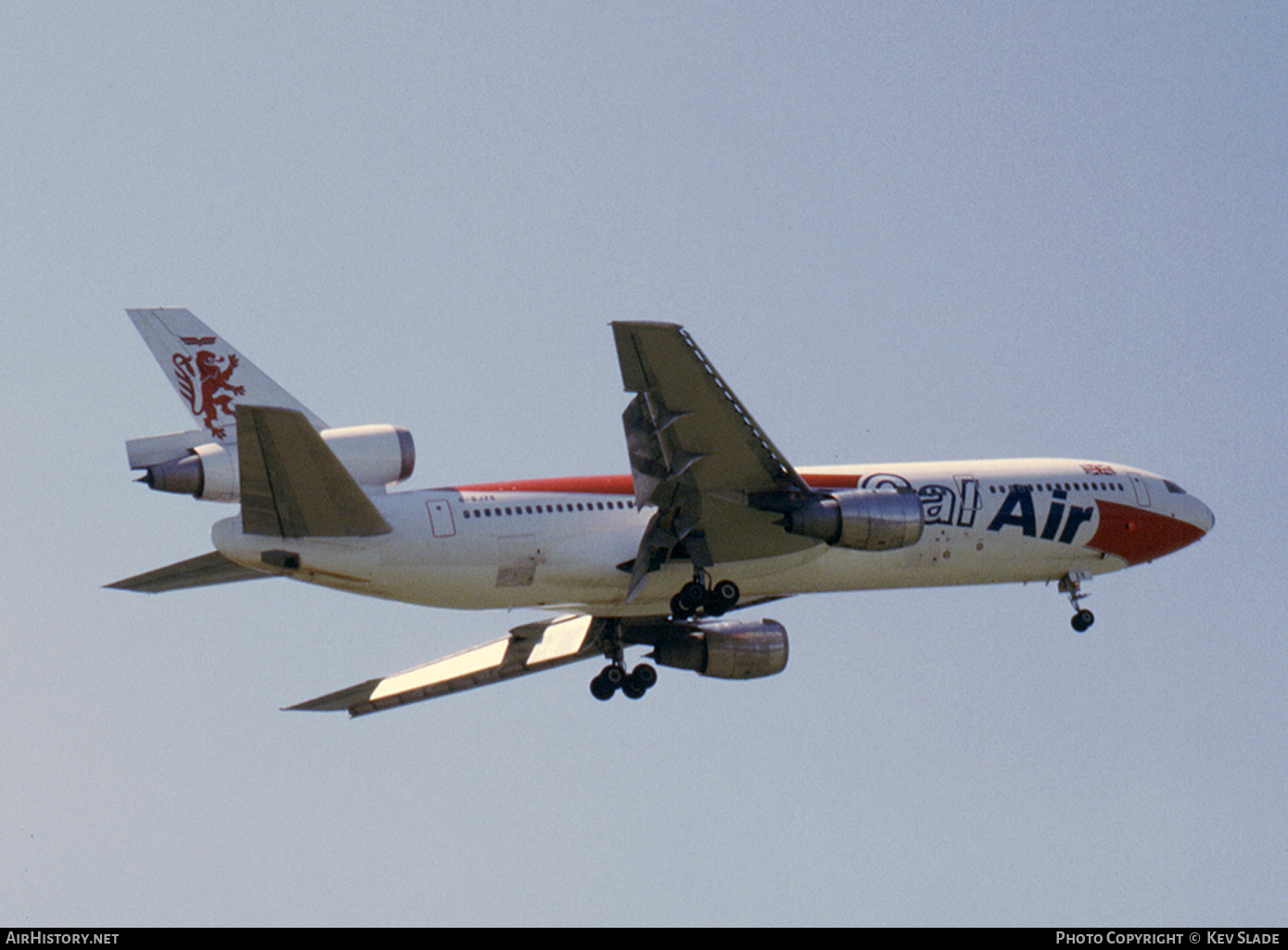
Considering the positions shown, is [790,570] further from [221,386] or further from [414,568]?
[221,386]

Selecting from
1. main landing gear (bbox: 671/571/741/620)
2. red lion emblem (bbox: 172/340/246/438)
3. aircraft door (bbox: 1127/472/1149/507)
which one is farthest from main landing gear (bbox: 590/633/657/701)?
aircraft door (bbox: 1127/472/1149/507)

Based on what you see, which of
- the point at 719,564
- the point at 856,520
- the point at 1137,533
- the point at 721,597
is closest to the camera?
the point at 856,520

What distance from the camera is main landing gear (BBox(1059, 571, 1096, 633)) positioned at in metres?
39.0

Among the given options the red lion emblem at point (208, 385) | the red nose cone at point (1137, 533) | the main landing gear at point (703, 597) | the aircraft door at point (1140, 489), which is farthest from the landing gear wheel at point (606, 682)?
the aircraft door at point (1140, 489)

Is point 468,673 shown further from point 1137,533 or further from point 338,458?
point 1137,533

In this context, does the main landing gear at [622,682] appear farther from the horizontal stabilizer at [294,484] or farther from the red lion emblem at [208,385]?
the red lion emblem at [208,385]

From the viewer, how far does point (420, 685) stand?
41344mm

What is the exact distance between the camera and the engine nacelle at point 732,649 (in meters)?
38.2

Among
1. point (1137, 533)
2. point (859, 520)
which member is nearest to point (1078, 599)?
point (1137, 533)

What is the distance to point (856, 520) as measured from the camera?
33.1m

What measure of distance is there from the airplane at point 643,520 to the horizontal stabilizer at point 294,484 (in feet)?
0.12

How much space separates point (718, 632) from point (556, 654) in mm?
4080

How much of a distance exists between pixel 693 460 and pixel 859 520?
365 cm

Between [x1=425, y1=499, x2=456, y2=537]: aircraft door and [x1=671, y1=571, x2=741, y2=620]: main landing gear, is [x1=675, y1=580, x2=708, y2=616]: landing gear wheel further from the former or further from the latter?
[x1=425, y1=499, x2=456, y2=537]: aircraft door
